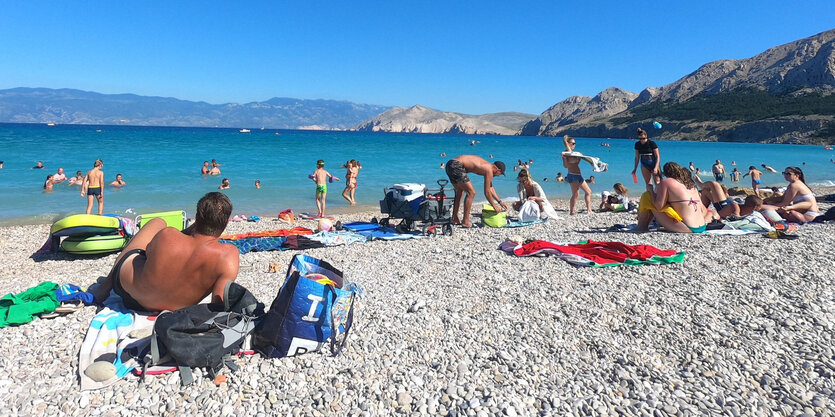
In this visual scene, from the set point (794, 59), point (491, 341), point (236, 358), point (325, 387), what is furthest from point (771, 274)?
point (794, 59)

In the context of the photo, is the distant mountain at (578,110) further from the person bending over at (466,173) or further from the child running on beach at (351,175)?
the person bending over at (466,173)

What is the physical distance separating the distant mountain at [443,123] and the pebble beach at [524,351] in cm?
16275

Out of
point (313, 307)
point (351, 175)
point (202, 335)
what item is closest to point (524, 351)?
point (313, 307)

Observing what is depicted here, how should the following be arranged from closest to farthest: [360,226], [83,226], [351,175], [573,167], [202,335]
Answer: [202,335] < [83,226] < [360,226] < [573,167] < [351,175]

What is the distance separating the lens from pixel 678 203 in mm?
7633

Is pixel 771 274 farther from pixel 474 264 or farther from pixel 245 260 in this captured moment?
pixel 245 260

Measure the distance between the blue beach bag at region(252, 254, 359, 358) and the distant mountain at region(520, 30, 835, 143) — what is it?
265 feet

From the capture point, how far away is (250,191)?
662 inches

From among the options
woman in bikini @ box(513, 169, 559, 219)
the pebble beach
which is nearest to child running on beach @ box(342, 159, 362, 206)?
woman in bikini @ box(513, 169, 559, 219)

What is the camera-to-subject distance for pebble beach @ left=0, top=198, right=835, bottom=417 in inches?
113

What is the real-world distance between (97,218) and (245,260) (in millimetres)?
Result: 2155

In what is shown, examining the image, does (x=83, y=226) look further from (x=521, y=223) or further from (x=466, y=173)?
(x=521, y=223)

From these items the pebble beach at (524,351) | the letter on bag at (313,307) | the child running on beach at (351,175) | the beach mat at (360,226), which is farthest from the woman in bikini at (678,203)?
the child running on beach at (351,175)

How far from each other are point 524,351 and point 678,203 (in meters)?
5.39
